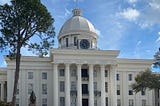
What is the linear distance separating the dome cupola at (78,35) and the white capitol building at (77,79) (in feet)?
5.04

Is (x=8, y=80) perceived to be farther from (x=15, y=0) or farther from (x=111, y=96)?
(x=15, y=0)

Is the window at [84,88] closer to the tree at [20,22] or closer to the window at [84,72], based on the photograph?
the window at [84,72]

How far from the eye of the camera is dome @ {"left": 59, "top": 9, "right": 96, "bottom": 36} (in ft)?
239

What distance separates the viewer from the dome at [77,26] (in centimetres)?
7274

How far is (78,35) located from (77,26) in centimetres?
216

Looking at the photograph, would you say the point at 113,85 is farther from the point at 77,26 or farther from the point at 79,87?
the point at 77,26

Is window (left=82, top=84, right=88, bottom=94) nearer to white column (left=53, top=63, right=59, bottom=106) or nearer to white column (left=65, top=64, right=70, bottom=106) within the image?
white column (left=65, top=64, right=70, bottom=106)

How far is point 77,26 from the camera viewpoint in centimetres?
7312

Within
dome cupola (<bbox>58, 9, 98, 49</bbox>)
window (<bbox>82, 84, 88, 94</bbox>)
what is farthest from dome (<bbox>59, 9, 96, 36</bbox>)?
window (<bbox>82, 84, 88, 94</bbox>)

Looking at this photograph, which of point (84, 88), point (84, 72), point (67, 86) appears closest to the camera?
point (67, 86)

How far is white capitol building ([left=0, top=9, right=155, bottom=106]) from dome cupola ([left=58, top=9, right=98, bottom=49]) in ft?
5.04

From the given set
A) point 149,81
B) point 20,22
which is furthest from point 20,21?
point 149,81

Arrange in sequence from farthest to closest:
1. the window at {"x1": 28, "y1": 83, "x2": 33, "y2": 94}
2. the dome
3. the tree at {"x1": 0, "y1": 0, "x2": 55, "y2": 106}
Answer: the dome < the window at {"x1": 28, "y1": 83, "x2": 33, "y2": 94} < the tree at {"x1": 0, "y1": 0, "x2": 55, "y2": 106}

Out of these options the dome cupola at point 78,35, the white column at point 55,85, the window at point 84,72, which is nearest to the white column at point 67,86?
the white column at point 55,85
